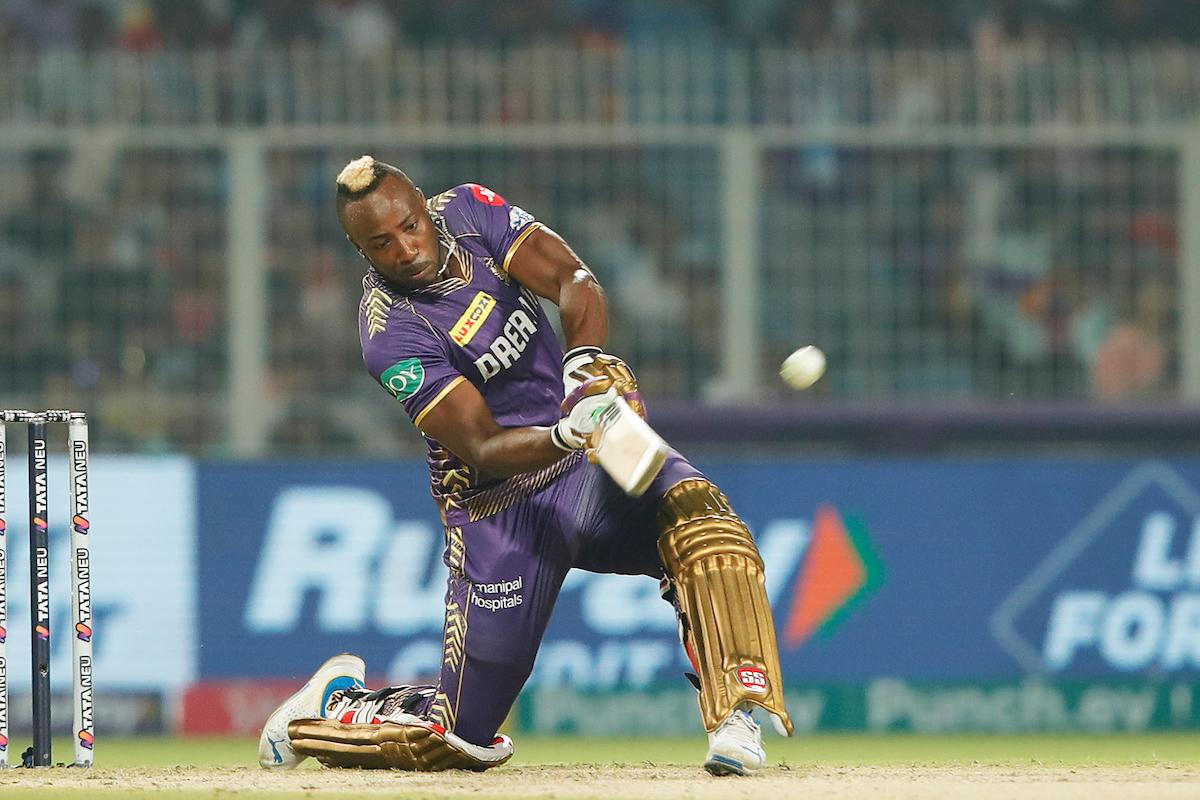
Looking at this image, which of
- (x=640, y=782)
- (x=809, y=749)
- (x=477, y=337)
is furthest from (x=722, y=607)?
(x=809, y=749)

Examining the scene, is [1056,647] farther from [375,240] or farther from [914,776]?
[375,240]

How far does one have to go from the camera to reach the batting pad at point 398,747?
266 inches

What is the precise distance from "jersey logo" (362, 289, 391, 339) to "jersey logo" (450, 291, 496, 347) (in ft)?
0.72

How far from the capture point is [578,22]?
1377cm

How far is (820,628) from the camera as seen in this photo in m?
10.6

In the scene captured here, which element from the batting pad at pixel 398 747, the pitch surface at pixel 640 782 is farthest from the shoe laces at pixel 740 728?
the batting pad at pixel 398 747

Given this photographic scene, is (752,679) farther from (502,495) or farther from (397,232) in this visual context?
(397,232)

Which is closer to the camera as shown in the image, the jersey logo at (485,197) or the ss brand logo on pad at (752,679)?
the ss brand logo on pad at (752,679)

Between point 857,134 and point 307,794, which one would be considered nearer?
point 307,794

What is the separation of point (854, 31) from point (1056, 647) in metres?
4.75

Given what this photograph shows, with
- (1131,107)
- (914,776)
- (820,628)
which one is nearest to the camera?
(914,776)

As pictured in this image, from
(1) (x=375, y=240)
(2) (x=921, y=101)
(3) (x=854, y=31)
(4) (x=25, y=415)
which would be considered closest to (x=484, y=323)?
(1) (x=375, y=240)

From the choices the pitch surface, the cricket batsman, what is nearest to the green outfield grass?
the pitch surface

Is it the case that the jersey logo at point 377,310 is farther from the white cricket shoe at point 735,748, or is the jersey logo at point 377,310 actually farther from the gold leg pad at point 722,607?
the white cricket shoe at point 735,748
